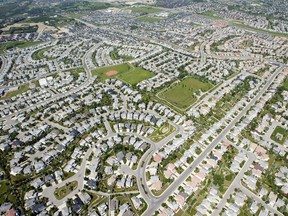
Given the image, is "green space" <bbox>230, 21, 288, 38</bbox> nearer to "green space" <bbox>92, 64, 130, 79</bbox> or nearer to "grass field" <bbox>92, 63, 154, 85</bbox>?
"grass field" <bbox>92, 63, 154, 85</bbox>

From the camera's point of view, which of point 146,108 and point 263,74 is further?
point 263,74

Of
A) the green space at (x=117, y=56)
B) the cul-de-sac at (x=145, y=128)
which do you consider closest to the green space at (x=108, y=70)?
the cul-de-sac at (x=145, y=128)

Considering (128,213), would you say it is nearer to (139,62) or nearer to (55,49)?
(139,62)

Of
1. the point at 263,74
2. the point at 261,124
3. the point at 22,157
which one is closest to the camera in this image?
the point at 22,157

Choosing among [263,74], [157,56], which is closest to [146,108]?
[157,56]

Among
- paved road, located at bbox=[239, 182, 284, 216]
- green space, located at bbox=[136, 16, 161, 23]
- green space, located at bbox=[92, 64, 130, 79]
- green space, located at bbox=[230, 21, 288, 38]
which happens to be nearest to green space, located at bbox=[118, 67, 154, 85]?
green space, located at bbox=[92, 64, 130, 79]

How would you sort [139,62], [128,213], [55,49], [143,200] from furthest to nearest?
1. [55,49]
2. [139,62]
3. [143,200]
4. [128,213]
